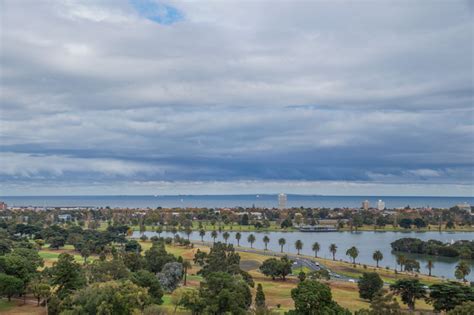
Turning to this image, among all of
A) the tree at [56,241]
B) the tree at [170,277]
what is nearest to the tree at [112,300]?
the tree at [170,277]

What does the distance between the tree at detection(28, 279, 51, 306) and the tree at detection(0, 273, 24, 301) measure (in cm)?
131

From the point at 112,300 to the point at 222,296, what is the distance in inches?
437

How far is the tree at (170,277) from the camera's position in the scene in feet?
251

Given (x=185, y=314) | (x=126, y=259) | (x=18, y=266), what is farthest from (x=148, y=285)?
(x=126, y=259)

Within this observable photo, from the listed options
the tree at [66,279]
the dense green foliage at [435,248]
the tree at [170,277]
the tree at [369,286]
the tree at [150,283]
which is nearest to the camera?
the tree at [66,279]

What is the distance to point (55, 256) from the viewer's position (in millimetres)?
117062

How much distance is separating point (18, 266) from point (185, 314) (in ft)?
83.8

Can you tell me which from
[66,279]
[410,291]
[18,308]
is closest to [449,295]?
[410,291]

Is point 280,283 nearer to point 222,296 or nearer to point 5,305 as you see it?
point 222,296

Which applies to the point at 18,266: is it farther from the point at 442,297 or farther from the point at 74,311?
the point at 442,297

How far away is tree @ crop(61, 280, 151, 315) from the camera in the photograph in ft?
158

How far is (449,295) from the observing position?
2459 inches

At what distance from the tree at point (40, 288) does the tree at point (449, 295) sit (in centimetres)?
4743

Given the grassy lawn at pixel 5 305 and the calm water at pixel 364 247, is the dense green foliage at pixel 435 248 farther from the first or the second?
the grassy lawn at pixel 5 305
